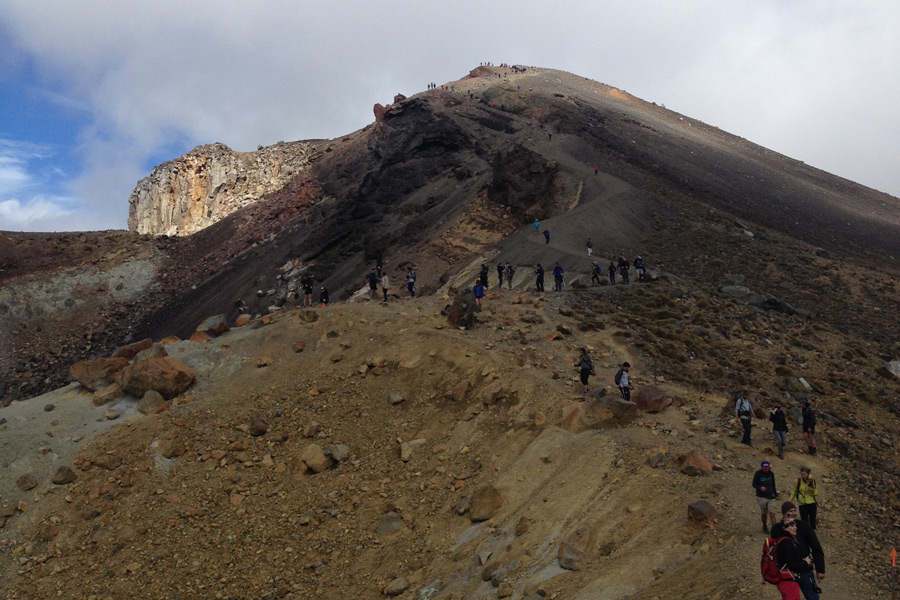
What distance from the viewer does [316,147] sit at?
205 feet

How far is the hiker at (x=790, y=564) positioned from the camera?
6.35 m

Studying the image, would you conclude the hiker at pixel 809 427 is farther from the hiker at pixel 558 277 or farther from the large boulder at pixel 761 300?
the large boulder at pixel 761 300

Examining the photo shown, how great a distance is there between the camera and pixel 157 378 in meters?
16.7

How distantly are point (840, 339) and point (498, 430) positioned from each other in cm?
1646

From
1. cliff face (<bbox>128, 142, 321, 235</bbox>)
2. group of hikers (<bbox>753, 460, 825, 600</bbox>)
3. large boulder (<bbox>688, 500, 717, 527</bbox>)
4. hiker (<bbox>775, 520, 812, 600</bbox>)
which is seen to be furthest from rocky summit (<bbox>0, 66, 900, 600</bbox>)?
cliff face (<bbox>128, 142, 321, 235</bbox>)

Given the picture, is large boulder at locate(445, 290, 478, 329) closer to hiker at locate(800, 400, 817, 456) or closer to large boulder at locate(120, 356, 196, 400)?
large boulder at locate(120, 356, 196, 400)

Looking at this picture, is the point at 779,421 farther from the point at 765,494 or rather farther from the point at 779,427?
the point at 765,494

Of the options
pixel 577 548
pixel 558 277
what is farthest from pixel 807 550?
pixel 558 277

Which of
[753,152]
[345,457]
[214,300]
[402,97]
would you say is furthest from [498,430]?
[753,152]

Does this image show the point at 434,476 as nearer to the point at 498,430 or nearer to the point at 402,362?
the point at 498,430

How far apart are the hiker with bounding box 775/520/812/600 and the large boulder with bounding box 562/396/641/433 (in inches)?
236

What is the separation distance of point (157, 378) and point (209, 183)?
55.5 metres

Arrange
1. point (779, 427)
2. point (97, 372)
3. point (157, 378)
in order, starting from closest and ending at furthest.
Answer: point (779, 427) < point (157, 378) < point (97, 372)

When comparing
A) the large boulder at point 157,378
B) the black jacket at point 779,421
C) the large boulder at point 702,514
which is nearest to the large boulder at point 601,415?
the black jacket at point 779,421
